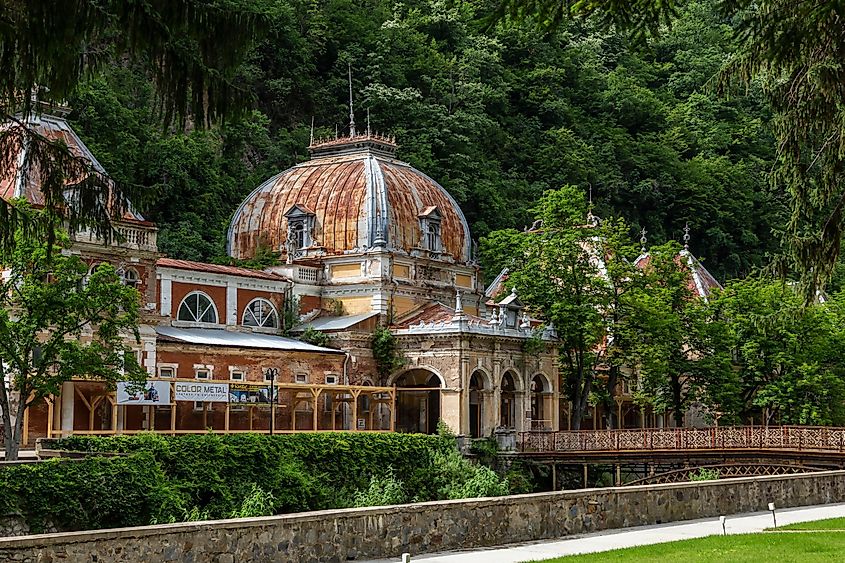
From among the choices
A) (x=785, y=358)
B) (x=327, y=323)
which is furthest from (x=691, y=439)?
(x=327, y=323)

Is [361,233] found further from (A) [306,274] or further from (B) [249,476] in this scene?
(B) [249,476]

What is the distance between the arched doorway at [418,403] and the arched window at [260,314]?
18.2 ft

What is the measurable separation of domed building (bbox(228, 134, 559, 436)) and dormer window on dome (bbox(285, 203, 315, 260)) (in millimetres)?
43

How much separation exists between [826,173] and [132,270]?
2762 cm

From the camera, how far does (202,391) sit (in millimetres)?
42125

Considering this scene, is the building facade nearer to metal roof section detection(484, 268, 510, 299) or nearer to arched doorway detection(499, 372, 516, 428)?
arched doorway detection(499, 372, 516, 428)

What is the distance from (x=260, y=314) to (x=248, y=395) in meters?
8.15

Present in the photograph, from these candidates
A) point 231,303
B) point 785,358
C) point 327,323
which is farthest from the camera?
point 327,323

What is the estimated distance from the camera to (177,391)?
1629 inches

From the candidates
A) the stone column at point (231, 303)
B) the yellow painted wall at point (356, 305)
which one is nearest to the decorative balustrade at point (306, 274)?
the yellow painted wall at point (356, 305)

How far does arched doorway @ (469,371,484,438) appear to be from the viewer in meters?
51.8

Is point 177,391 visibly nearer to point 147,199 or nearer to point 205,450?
point 205,450

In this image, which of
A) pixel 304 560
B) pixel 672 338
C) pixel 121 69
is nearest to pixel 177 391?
pixel 672 338

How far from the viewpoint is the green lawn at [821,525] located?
2117 cm
